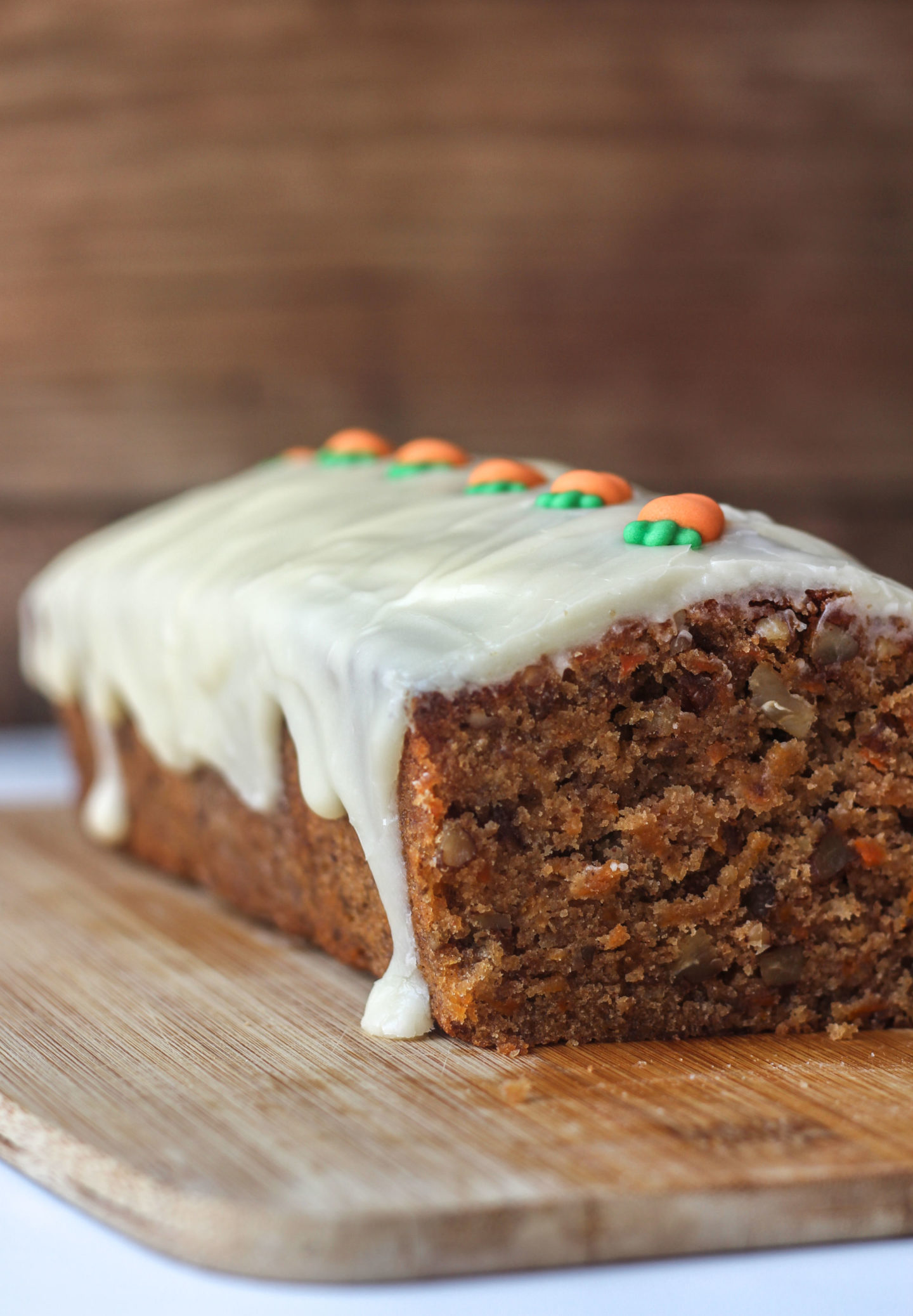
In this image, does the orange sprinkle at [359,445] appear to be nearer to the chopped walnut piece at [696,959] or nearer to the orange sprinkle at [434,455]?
the orange sprinkle at [434,455]

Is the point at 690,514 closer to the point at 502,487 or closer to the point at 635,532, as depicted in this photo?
the point at 635,532

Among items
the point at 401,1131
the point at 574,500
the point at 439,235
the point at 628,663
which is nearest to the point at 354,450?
the point at 574,500

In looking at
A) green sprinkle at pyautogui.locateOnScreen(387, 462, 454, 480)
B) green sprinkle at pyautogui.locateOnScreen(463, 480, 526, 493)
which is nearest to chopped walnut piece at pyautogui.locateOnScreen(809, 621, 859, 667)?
green sprinkle at pyautogui.locateOnScreen(463, 480, 526, 493)

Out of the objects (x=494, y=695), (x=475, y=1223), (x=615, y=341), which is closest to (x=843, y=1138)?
(x=475, y=1223)

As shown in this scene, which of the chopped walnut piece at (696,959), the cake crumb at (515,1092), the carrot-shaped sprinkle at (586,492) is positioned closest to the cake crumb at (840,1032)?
the chopped walnut piece at (696,959)

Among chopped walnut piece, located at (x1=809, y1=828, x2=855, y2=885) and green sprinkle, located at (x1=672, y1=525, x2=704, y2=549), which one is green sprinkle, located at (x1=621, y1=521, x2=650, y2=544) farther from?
chopped walnut piece, located at (x1=809, y1=828, x2=855, y2=885)
